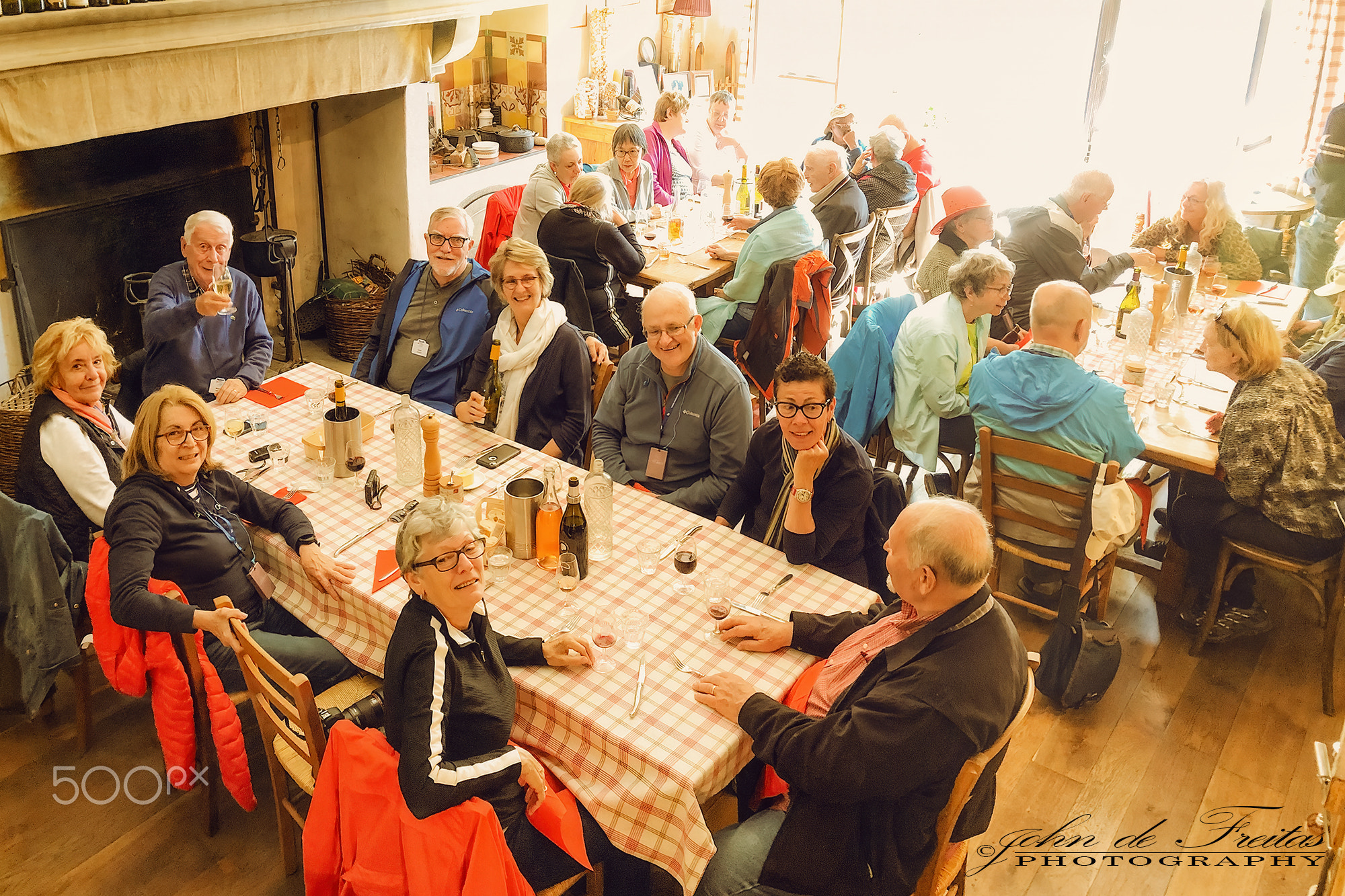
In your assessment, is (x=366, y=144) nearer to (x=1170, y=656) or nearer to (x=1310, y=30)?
(x=1170, y=656)

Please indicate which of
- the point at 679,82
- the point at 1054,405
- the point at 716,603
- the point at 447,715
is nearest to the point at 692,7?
the point at 679,82

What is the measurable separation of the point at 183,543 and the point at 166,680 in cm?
39

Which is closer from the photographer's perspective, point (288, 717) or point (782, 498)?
point (288, 717)

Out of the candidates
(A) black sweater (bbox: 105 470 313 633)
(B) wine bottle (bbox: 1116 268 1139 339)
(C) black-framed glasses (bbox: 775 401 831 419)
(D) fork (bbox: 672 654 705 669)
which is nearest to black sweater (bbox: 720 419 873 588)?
(C) black-framed glasses (bbox: 775 401 831 419)

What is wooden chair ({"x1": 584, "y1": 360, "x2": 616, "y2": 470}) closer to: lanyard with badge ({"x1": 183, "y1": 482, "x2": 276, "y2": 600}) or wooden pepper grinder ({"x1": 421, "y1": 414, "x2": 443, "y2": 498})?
wooden pepper grinder ({"x1": 421, "y1": 414, "x2": 443, "y2": 498})

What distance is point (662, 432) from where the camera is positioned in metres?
3.56

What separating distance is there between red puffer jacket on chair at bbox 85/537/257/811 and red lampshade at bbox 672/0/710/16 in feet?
20.0

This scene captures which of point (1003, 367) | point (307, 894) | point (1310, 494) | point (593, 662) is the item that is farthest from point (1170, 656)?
point (307, 894)

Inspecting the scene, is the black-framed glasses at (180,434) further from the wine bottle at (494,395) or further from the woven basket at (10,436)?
the woven basket at (10,436)

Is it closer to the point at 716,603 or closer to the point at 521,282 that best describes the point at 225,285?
the point at 521,282

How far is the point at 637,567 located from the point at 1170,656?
227 cm

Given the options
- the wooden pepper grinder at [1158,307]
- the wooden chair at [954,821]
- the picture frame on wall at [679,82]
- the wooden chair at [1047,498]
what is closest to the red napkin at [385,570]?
the wooden chair at [954,821]

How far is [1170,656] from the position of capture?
12.6 feet

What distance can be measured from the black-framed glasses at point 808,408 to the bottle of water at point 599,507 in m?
0.55
